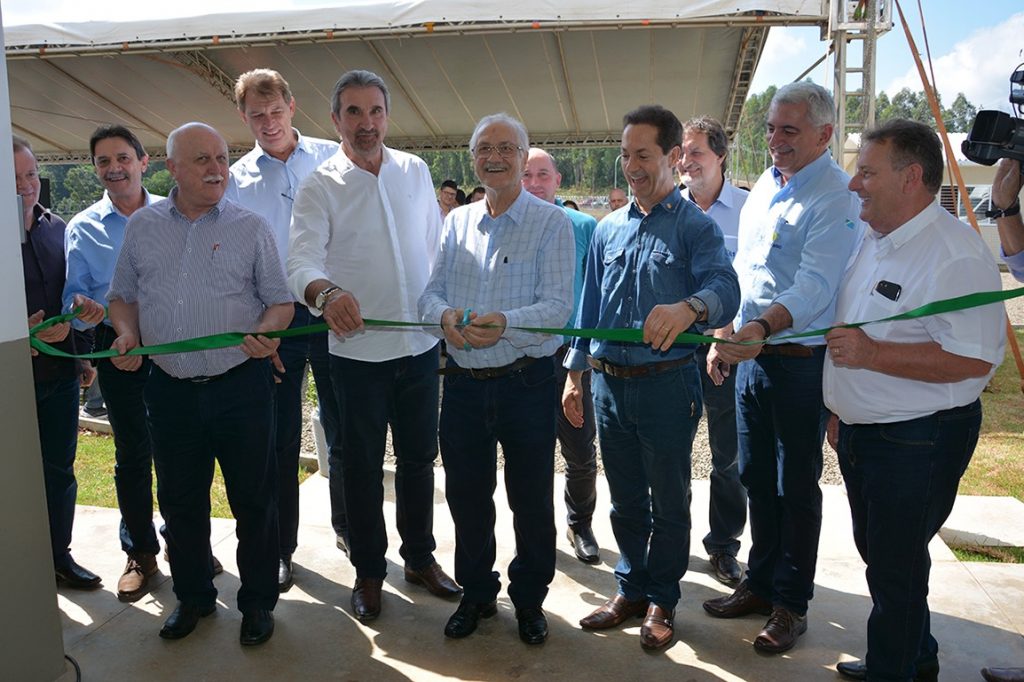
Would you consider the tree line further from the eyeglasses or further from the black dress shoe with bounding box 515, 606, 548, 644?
the black dress shoe with bounding box 515, 606, 548, 644

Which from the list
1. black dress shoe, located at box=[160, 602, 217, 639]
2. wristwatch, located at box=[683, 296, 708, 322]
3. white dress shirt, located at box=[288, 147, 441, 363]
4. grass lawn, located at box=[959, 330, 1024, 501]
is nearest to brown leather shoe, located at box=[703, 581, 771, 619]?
wristwatch, located at box=[683, 296, 708, 322]

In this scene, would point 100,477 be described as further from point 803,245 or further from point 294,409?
point 803,245

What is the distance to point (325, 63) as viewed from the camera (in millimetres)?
9383

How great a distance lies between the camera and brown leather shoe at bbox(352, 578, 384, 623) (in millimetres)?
3719

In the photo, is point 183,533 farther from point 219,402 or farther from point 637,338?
point 637,338

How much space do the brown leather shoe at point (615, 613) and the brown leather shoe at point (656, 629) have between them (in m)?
0.12

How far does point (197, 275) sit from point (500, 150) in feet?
4.49

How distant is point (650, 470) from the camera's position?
338cm

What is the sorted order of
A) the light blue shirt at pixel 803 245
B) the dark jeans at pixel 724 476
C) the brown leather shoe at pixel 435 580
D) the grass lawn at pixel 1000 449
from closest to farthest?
1. the light blue shirt at pixel 803 245
2. the brown leather shoe at pixel 435 580
3. the dark jeans at pixel 724 476
4. the grass lawn at pixel 1000 449

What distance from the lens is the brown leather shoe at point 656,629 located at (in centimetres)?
335

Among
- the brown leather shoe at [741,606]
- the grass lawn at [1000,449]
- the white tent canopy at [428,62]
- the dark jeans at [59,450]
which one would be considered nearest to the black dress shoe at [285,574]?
the dark jeans at [59,450]

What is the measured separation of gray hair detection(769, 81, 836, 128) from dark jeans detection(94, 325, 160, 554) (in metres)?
3.12

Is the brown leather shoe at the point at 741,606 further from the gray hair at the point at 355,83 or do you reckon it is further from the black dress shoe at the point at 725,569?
the gray hair at the point at 355,83

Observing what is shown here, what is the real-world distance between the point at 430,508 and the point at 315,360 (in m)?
0.92
